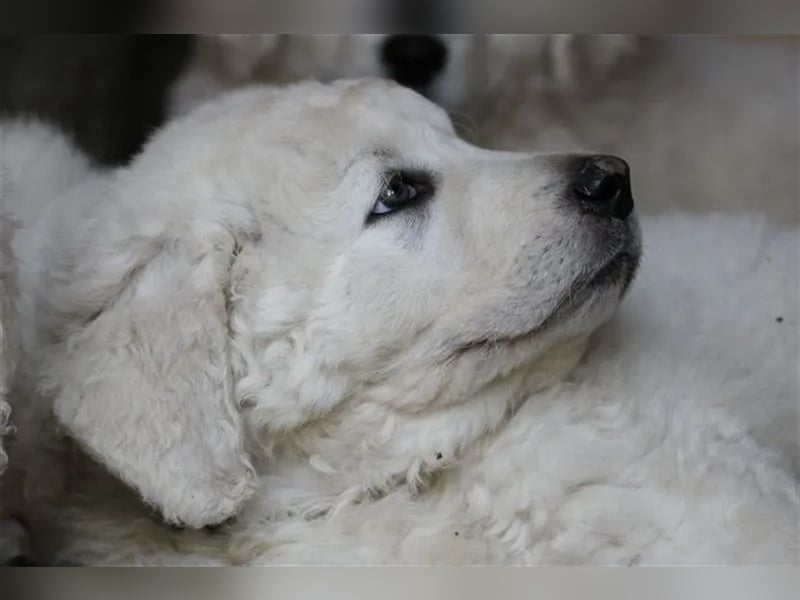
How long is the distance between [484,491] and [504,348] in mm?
217

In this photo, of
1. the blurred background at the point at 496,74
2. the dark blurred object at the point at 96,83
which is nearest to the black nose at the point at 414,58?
the blurred background at the point at 496,74

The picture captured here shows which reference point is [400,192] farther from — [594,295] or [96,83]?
[96,83]

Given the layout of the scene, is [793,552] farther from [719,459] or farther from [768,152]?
[768,152]

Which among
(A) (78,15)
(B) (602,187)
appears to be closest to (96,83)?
(A) (78,15)

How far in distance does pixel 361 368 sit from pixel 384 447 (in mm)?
135

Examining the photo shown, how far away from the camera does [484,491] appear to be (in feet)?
5.40

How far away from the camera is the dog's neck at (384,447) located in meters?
1.64

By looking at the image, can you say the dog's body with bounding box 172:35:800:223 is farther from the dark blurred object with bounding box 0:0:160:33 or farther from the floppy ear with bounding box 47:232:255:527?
the floppy ear with bounding box 47:232:255:527

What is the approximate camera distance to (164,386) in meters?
1.50

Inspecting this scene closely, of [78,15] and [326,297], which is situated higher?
[78,15]

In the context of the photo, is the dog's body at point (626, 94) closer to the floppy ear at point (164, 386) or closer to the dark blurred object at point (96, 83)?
the dark blurred object at point (96, 83)

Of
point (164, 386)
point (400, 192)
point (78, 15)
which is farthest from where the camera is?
point (78, 15)

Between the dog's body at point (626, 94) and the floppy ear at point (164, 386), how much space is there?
377 mm

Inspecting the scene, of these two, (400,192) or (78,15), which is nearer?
(400,192)
